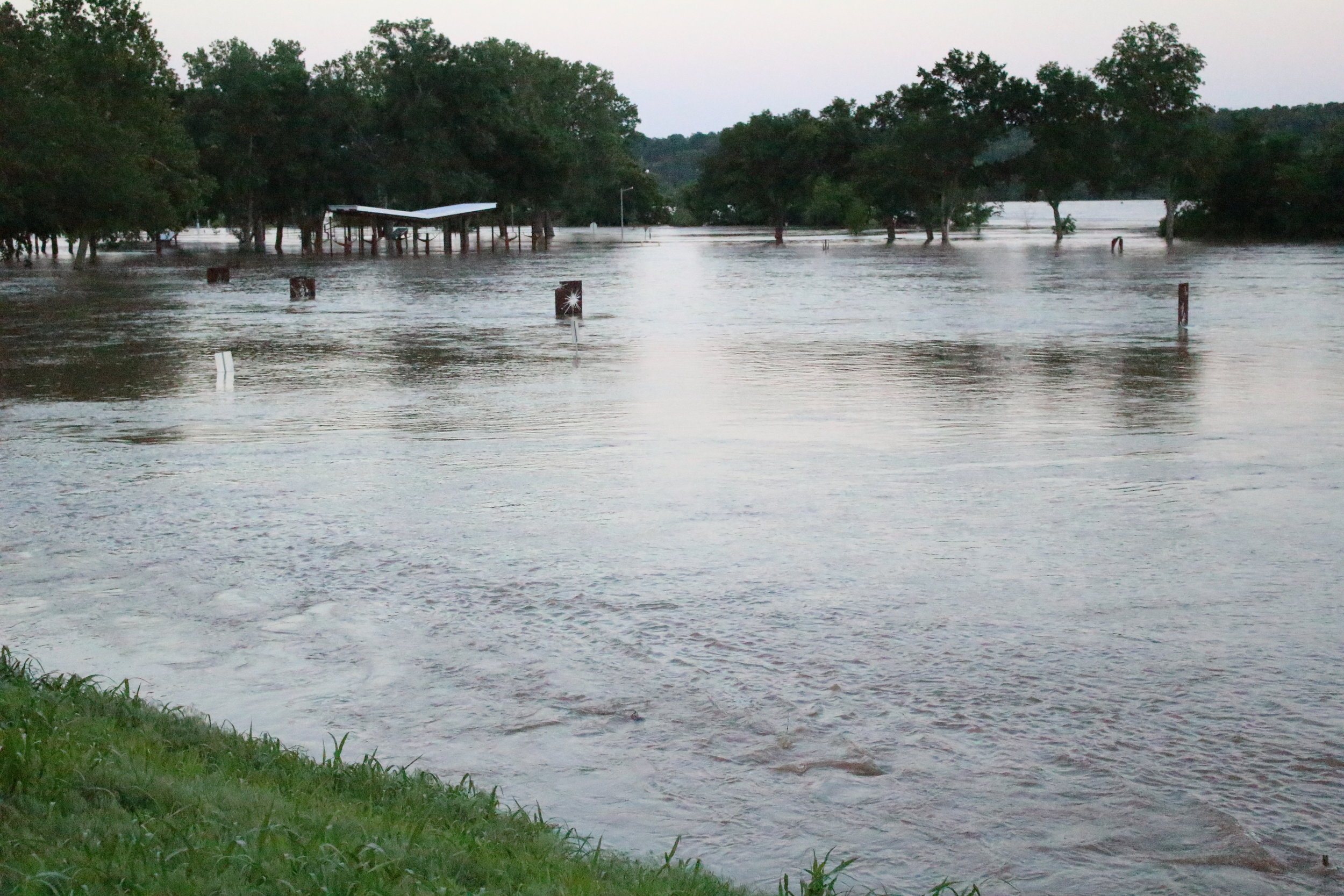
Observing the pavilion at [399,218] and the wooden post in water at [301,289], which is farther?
the pavilion at [399,218]

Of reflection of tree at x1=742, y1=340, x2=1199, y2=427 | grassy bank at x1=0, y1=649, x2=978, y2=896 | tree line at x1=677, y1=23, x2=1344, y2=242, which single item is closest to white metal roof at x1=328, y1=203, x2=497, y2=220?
tree line at x1=677, y1=23, x2=1344, y2=242

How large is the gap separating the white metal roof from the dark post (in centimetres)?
4720

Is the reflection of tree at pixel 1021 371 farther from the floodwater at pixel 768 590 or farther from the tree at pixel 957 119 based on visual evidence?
the tree at pixel 957 119

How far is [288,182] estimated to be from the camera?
282ft

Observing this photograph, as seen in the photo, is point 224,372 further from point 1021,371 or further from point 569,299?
point 569,299

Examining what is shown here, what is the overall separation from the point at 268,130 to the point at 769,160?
1780 inches

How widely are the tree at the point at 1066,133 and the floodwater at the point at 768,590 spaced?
69.1m

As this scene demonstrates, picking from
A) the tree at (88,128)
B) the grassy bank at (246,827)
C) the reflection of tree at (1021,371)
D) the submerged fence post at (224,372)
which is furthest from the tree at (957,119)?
the grassy bank at (246,827)

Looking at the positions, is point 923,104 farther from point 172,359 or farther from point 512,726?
point 512,726

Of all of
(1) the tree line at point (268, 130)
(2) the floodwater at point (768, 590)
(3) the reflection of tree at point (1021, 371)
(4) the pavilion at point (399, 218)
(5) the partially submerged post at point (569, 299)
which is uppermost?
(1) the tree line at point (268, 130)

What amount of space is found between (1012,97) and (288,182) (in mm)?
42901

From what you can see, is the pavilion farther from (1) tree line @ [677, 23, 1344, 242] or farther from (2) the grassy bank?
(2) the grassy bank

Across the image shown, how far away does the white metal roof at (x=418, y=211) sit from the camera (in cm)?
7656

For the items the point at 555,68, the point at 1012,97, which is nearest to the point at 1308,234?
the point at 1012,97
